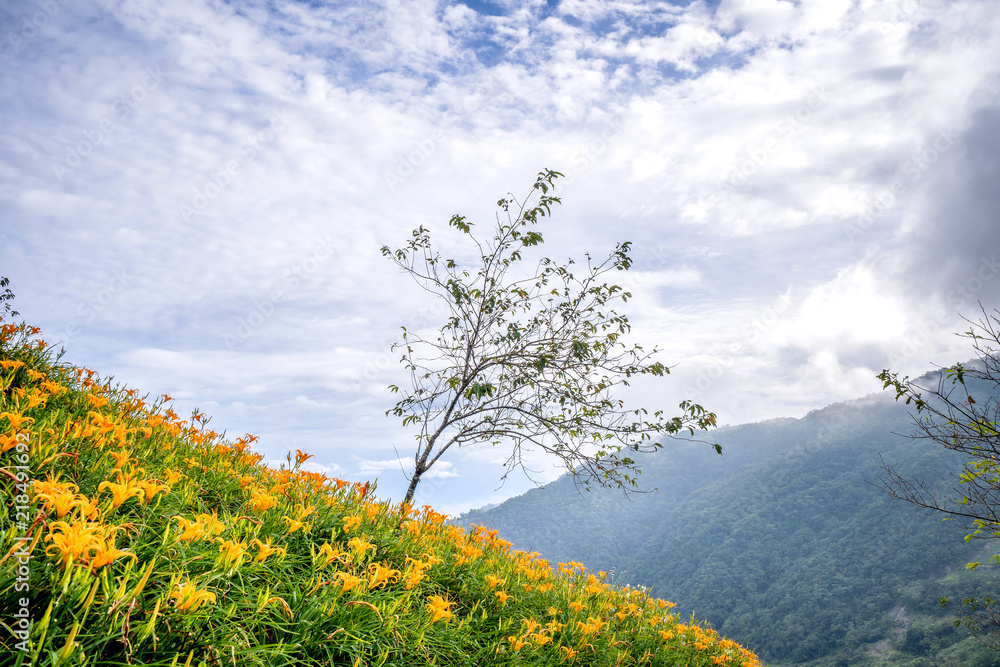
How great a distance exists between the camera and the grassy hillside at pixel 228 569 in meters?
1.90

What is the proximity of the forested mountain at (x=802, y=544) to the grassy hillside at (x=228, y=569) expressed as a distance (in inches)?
2052

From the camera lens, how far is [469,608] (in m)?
4.33

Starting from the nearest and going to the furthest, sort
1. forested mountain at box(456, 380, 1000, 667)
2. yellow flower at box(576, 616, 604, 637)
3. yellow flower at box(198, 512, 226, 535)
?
yellow flower at box(198, 512, 226, 535), yellow flower at box(576, 616, 604, 637), forested mountain at box(456, 380, 1000, 667)

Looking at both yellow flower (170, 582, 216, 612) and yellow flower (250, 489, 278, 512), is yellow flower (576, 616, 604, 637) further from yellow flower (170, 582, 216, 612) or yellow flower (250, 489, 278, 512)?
yellow flower (170, 582, 216, 612)

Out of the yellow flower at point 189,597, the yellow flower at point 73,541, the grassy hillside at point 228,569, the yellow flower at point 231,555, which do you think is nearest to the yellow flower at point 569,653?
the grassy hillside at point 228,569

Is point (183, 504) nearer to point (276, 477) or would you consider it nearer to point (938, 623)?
point (276, 477)

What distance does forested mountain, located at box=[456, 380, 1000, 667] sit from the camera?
66.6 m

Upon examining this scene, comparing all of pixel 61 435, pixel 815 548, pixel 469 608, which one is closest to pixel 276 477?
pixel 61 435

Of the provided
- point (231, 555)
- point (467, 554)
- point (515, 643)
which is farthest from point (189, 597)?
point (467, 554)

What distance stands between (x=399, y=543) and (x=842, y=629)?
298ft

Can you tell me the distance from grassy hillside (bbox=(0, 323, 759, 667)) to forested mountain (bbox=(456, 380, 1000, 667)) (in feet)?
171

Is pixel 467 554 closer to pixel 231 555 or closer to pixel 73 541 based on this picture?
pixel 231 555

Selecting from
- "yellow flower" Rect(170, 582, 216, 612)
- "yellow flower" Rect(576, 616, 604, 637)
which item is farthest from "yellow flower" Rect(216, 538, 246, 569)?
"yellow flower" Rect(576, 616, 604, 637)

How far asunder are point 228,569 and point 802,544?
380ft
